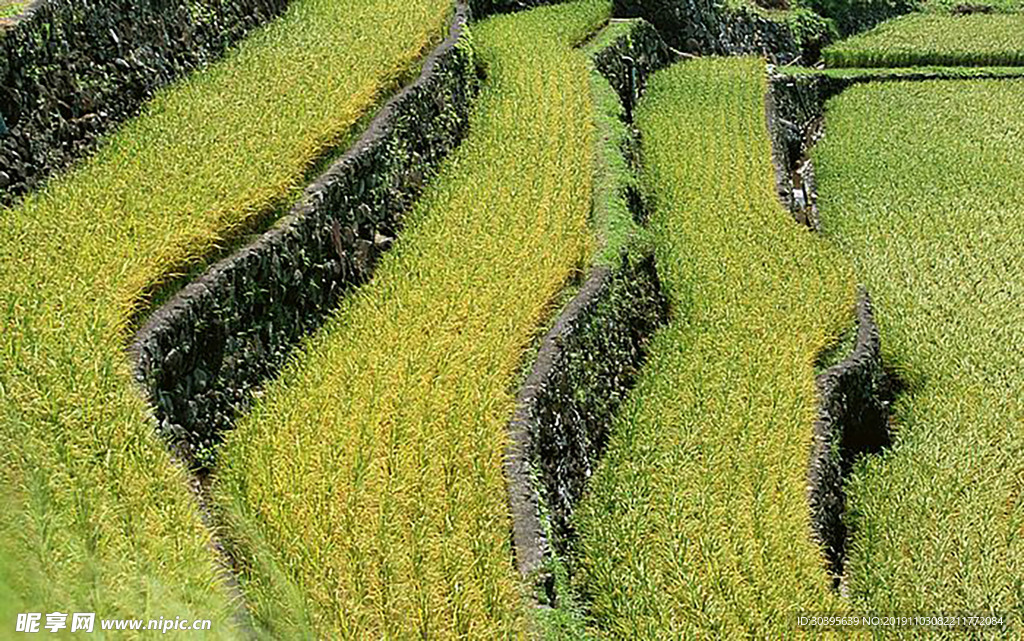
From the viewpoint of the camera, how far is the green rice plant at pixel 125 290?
3289mm

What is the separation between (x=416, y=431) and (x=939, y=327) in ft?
16.0

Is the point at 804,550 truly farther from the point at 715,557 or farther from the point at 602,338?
the point at 602,338

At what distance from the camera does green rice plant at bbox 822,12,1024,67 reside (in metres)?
16.2

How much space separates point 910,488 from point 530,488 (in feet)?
8.85

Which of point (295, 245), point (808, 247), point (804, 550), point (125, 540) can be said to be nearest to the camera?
point (125, 540)

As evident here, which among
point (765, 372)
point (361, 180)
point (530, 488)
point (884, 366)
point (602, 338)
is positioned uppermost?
point (361, 180)

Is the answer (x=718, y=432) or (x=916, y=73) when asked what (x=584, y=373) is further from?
(x=916, y=73)

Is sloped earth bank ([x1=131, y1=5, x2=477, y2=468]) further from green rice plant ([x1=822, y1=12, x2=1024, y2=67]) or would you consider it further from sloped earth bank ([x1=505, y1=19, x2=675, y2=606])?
green rice plant ([x1=822, y1=12, x2=1024, y2=67])

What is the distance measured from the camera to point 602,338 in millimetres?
6363

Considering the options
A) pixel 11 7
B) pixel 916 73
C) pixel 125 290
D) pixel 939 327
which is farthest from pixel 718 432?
pixel 916 73

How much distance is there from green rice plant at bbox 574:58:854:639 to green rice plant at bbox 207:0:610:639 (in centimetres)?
76

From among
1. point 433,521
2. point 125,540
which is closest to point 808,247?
point 433,521

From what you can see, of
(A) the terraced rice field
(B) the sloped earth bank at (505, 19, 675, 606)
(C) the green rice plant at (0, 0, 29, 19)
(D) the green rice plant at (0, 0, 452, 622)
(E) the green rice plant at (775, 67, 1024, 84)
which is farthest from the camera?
(E) the green rice plant at (775, 67, 1024, 84)

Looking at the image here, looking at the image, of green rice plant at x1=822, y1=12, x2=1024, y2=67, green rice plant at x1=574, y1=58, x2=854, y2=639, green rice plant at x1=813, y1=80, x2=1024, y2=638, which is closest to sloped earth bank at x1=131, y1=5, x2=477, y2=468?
green rice plant at x1=574, y1=58, x2=854, y2=639
